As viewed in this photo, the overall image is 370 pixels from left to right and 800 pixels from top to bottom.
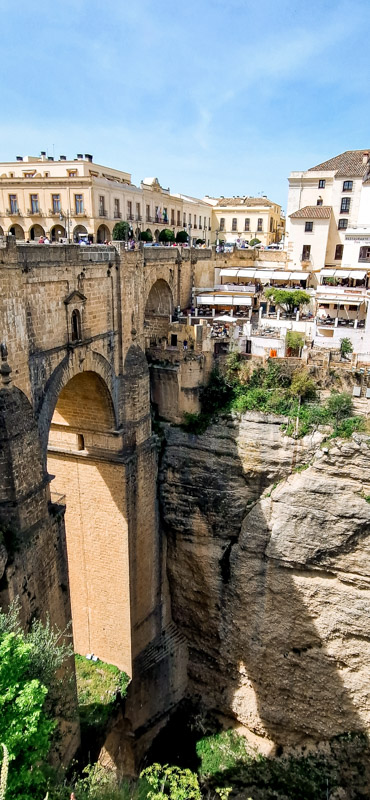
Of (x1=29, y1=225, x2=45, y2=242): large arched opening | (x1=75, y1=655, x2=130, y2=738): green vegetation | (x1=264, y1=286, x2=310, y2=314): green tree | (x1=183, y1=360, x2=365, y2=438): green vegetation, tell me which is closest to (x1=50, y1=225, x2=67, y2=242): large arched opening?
(x1=29, y1=225, x2=45, y2=242): large arched opening

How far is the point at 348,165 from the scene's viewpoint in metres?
24.4

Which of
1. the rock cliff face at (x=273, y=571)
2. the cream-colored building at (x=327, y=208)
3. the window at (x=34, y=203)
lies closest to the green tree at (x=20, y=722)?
the rock cliff face at (x=273, y=571)

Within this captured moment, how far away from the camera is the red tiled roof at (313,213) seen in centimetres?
2402

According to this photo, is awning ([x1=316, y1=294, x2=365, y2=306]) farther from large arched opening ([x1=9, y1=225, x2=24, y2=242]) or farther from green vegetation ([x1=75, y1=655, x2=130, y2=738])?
large arched opening ([x1=9, y1=225, x2=24, y2=242])

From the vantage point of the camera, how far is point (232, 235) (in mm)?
39125

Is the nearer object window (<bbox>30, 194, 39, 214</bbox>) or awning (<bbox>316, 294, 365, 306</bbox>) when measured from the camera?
awning (<bbox>316, 294, 365, 306</bbox>)

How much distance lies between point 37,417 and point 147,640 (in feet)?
31.2

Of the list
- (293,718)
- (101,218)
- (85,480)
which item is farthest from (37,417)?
(101,218)

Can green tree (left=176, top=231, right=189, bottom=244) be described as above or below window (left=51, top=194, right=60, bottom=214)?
below

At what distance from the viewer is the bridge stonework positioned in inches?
369

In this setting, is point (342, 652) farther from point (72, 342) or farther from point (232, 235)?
point (232, 235)

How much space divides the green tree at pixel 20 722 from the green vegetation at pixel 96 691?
6.97m

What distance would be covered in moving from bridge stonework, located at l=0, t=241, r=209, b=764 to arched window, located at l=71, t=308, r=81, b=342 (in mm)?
44

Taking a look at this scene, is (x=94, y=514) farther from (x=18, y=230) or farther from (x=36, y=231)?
(x=18, y=230)
